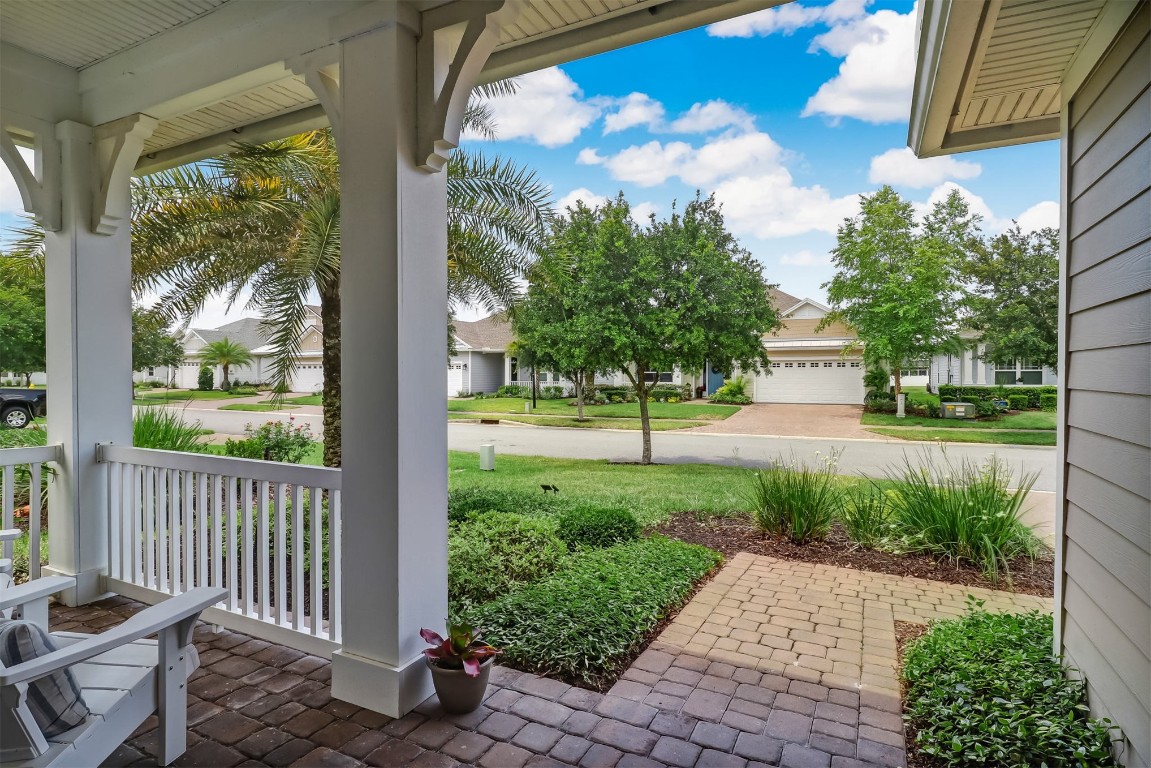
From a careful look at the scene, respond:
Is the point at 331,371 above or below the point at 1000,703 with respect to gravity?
above

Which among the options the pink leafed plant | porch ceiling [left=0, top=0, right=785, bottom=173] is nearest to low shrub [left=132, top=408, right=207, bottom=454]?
porch ceiling [left=0, top=0, right=785, bottom=173]

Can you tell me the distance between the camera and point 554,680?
2604 millimetres

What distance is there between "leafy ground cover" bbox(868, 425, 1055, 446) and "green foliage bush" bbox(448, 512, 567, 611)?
39.1ft

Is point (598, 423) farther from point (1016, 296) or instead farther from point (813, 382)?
point (1016, 296)

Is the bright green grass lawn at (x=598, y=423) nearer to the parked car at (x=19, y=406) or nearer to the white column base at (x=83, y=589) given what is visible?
the parked car at (x=19, y=406)

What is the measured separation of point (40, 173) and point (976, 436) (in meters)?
16.8

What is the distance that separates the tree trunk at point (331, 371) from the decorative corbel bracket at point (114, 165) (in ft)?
5.71

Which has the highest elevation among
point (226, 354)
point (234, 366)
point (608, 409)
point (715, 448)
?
point (226, 354)

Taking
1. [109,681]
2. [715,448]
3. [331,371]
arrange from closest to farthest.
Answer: [109,681], [331,371], [715,448]

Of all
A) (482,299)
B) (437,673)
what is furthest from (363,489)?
(482,299)

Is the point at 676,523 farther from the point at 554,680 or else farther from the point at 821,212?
the point at 821,212

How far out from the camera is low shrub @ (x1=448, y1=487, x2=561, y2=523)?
5484mm

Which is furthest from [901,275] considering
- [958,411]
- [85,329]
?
[85,329]

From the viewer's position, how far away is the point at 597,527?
473 cm
